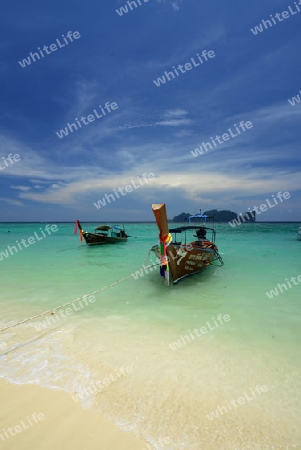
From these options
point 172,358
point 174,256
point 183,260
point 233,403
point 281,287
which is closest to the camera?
point 233,403

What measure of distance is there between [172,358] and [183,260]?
5.82 meters

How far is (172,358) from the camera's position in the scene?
14.9ft

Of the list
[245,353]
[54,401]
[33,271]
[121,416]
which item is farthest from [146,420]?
[33,271]

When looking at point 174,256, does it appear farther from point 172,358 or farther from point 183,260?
point 172,358

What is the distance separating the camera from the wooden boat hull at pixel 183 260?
9659mm

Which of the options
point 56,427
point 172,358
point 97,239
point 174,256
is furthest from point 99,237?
point 56,427

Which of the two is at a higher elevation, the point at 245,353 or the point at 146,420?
the point at 146,420

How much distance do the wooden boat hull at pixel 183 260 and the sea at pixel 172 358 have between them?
898mm

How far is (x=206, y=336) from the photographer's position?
18.1 feet

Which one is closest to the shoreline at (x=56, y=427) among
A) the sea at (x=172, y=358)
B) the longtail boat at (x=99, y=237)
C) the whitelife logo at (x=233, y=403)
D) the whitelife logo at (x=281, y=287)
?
the sea at (x=172, y=358)

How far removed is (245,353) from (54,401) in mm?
3559

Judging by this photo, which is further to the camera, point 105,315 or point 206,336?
point 105,315

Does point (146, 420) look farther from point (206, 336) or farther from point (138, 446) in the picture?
point (206, 336)

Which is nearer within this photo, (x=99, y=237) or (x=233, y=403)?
(x=233, y=403)
